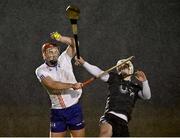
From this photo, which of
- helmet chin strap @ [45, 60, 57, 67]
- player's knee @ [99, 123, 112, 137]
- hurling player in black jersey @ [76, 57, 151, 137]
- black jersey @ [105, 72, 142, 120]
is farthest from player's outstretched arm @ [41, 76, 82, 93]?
player's knee @ [99, 123, 112, 137]

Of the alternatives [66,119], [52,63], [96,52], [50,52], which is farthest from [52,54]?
[96,52]

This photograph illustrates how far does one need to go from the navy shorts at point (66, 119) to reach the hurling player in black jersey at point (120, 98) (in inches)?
15.9

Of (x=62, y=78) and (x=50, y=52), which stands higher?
(x=50, y=52)

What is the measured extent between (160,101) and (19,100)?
218 centimetres

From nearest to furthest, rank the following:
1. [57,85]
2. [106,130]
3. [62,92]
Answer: [106,130] < [57,85] < [62,92]

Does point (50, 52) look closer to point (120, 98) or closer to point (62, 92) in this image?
point (62, 92)

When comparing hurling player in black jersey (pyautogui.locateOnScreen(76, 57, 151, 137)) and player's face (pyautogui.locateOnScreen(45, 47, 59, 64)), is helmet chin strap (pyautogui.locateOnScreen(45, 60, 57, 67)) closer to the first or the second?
player's face (pyautogui.locateOnScreen(45, 47, 59, 64))

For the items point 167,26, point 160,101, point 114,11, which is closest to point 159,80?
point 160,101

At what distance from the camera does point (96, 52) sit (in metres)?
6.94

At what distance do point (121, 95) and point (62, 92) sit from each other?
2.35 feet

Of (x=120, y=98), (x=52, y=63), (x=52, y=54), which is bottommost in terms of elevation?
(x=120, y=98)

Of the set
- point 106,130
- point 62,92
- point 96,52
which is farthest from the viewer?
point 96,52

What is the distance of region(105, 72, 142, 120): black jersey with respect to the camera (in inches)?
206

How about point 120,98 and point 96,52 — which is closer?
point 120,98
